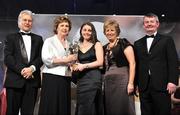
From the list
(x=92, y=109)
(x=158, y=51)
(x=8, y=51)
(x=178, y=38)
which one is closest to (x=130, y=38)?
(x=178, y=38)

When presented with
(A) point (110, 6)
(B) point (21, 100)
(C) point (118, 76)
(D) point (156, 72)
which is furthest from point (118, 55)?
(A) point (110, 6)

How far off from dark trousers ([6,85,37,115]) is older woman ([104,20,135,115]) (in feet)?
2.84

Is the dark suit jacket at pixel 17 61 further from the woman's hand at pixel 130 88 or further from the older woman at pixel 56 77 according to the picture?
the woman's hand at pixel 130 88

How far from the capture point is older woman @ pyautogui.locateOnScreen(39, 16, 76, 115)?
13.1 ft

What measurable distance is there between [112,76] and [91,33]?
1.80ft

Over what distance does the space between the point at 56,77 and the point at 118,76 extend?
0.70 m

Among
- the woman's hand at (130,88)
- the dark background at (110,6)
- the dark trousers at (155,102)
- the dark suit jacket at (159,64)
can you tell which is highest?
the dark background at (110,6)

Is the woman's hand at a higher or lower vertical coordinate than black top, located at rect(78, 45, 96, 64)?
lower

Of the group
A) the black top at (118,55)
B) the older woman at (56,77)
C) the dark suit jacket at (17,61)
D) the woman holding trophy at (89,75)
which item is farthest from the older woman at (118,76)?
the dark suit jacket at (17,61)

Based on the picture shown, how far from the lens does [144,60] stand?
4.05 metres

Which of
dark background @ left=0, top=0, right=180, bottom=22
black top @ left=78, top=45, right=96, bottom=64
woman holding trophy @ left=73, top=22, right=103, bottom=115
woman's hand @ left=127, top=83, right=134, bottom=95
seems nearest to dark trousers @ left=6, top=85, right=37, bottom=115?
woman holding trophy @ left=73, top=22, right=103, bottom=115

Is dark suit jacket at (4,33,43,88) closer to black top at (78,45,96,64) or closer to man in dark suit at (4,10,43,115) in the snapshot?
man in dark suit at (4,10,43,115)

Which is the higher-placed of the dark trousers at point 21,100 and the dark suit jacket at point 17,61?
the dark suit jacket at point 17,61

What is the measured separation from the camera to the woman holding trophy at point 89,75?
3998 millimetres
